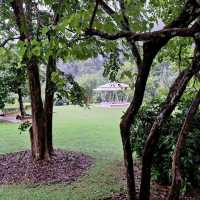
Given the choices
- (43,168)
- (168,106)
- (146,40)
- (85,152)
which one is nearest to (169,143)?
(168,106)

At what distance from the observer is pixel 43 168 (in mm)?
7074

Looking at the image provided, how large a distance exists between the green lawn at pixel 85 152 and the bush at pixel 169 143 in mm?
670

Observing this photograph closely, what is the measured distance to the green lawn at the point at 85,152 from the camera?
543 cm

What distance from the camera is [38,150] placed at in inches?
294

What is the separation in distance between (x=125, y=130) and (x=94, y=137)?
27.6 ft

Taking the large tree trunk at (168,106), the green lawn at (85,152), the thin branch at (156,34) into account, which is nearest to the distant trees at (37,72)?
the green lawn at (85,152)

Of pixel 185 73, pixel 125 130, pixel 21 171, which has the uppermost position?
pixel 185 73

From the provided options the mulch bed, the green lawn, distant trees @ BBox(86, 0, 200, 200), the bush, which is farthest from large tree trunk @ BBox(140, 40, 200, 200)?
the mulch bed

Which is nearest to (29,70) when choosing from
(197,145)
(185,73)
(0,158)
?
(0,158)

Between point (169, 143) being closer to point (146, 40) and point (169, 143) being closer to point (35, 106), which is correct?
point (146, 40)

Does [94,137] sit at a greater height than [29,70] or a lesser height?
lesser

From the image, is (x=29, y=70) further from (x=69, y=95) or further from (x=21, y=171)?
(x=21, y=171)

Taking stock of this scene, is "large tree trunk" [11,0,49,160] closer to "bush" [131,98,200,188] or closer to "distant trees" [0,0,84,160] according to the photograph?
"distant trees" [0,0,84,160]

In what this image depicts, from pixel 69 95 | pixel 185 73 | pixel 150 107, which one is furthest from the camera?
pixel 69 95
